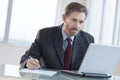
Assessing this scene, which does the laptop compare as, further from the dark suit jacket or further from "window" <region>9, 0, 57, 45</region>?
"window" <region>9, 0, 57, 45</region>

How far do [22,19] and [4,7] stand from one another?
39 cm

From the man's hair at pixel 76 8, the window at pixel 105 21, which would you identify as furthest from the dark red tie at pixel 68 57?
the window at pixel 105 21

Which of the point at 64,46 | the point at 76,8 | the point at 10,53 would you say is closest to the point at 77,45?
the point at 64,46

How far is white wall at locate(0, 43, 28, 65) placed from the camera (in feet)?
14.8

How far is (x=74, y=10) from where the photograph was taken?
2295 millimetres

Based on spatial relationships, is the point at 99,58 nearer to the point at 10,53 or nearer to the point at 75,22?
the point at 75,22

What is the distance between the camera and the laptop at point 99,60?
1.79 metres

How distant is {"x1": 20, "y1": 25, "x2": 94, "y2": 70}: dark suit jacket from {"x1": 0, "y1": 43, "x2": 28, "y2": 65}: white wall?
223cm

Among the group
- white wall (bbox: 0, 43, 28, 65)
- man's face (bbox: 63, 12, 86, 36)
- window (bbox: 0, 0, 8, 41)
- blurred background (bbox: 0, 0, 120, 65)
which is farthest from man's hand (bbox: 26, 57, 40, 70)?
window (bbox: 0, 0, 8, 41)

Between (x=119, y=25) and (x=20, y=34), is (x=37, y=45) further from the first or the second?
(x=20, y=34)

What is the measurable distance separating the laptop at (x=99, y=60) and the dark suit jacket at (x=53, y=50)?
0.38 m

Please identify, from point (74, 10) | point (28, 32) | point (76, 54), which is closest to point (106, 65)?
point (76, 54)

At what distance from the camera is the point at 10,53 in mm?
4527

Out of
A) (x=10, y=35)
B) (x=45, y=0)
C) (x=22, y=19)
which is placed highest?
(x=45, y=0)
